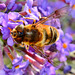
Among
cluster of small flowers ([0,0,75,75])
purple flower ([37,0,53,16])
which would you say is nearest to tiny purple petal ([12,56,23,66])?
cluster of small flowers ([0,0,75,75])

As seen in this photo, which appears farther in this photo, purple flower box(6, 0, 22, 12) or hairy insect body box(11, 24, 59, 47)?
purple flower box(6, 0, 22, 12)

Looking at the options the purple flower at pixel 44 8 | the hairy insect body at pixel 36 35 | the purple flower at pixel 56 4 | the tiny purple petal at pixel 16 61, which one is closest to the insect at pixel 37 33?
the hairy insect body at pixel 36 35

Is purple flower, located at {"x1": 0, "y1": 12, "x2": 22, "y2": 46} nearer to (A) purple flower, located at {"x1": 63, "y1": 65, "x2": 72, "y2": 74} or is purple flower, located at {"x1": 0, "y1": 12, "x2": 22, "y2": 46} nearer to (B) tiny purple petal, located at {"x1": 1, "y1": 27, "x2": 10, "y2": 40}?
(B) tiny purple petal, located at {"x1": 1, "y1": 27, "x2": 10, "y2": 40}

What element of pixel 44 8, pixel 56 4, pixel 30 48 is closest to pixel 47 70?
pixel 30 48

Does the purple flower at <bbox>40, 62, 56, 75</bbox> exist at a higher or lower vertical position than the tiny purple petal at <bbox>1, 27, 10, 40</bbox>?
lower

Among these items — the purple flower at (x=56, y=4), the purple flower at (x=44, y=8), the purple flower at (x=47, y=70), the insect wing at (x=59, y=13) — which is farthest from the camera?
the purple flower at (x=56, y=4)

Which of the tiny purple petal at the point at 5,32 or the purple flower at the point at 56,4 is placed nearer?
the tiny purple petal at the point at 5,32

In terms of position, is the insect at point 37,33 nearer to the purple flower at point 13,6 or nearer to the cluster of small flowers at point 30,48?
the cluster of small flowers at point 30,48

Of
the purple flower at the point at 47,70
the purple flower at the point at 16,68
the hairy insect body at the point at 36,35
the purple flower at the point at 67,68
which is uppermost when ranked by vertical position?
the hairy insect body at the point at 36,35
